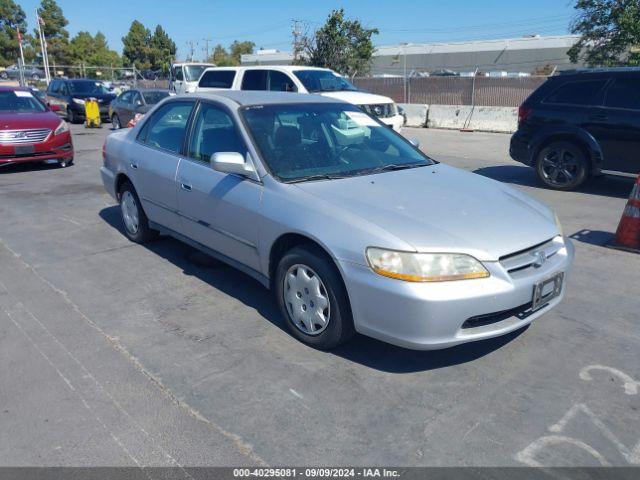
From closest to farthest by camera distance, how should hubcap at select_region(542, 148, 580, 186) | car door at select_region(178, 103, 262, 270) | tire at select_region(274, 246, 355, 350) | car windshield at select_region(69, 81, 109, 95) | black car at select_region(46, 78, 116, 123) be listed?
tire at select_region(274, 246, 355, 350), car door at select_region(178, 103, 262, 270), hubcap at select_region(542, 148, 580, 186), black car at select_region(46, 78, 116, 123), car windshield at select_region(69, 81, 109, 95)

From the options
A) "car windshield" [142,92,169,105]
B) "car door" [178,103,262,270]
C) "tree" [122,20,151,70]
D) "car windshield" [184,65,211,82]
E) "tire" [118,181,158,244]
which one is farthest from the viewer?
"tree" [122,20,151,70]

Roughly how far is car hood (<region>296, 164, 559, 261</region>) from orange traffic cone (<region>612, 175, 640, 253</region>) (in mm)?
2202

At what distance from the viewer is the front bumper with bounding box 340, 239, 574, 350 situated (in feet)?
9.98

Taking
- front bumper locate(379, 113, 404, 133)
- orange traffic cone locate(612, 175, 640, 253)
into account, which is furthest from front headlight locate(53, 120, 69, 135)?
orange traffic cone locate(612, 175, 640, 253)

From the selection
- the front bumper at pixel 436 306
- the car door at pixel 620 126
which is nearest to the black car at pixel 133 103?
the car door at pixel 620 126

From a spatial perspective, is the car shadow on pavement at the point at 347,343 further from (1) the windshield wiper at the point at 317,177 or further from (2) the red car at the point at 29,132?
(2) the red car at the point at 29,132

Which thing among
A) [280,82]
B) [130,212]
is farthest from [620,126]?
[280,82]

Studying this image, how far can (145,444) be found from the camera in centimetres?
279

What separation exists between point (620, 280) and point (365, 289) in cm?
301

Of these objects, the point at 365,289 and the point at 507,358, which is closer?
the point at 365,289

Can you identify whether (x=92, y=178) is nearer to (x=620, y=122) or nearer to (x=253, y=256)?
(x=253, y=256)

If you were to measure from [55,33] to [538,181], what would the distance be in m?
63.9

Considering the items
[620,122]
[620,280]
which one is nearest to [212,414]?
[620,280]

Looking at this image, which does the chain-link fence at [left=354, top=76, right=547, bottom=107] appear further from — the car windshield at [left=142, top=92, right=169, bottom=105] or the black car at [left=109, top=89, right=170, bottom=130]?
the car windshield at [left=142, top=92, right=169, bottom=105]
